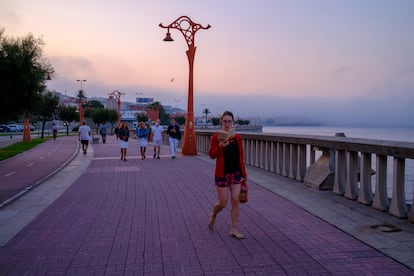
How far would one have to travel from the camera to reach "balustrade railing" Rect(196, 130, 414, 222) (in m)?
6.89

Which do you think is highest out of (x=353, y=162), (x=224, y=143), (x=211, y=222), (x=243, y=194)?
(x=224, y=143)

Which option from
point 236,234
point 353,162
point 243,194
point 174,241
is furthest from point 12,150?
point 243,194

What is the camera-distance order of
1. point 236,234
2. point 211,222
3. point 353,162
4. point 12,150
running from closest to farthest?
point 236,234, point 211,222, point 353,162, point 12,150

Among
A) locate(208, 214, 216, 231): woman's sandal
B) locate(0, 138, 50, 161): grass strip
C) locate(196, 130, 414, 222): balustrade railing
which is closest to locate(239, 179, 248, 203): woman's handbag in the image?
locate(208, 214, 216, 231): woman's sandal

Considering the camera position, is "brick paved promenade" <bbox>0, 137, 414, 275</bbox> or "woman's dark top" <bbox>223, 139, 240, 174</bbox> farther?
"woman's dark top" <bbox>223, 139, 240, 174</bbox>

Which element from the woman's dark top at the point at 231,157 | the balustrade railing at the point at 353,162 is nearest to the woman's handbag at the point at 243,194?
the woman's dark top at the point at 231,157

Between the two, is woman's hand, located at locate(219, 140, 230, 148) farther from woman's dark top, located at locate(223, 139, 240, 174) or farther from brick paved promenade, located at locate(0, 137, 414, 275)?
brick paved promenade, located at locate(0, 137, 414, 275)

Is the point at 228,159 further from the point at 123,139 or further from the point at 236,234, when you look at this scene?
the point at 123,139

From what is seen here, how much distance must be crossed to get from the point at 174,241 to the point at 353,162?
4172mm

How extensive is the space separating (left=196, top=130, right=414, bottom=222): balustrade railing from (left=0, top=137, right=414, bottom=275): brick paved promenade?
3.95 feet

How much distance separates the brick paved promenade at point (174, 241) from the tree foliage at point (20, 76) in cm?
1172

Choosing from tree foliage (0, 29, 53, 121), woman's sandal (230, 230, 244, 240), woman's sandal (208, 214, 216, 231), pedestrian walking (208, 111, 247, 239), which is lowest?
woman's sandal (230, 230, 244, 240)

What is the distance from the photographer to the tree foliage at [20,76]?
64.0 feet

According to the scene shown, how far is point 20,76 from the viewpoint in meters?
19.8
